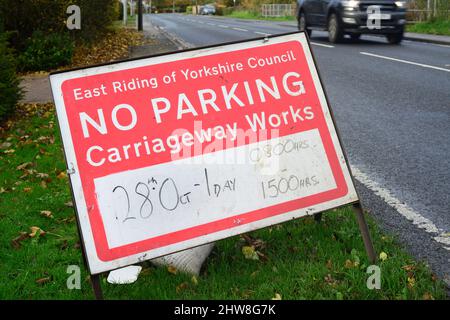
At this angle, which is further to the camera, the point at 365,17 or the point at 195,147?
the point at 365,17

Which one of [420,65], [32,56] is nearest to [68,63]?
[32,56]

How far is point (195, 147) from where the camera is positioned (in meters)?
3.24

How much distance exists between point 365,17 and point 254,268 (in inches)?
594

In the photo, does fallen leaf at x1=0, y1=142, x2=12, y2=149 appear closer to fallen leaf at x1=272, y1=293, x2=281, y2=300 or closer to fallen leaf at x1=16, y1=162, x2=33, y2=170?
fallen leaf at x1=16, y1=162, x2=33, y2=170

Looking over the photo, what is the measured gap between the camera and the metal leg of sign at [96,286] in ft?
9.80

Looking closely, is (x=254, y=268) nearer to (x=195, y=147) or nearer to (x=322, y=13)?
(x=195, y=147)

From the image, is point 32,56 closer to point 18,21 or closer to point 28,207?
point 18,21

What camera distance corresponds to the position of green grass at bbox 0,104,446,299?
310 cm

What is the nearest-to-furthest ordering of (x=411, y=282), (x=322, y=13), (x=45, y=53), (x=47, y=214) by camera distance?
(x=411, y=282), (x=47, y=214), (x=45, y=53), (x=322, y=13)

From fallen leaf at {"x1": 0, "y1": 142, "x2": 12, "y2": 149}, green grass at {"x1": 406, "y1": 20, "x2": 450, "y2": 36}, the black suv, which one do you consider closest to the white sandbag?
fallen leaf at {"x1": 0, "y1": 142, "x2": 12, "y2": 149}

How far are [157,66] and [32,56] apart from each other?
416 inches

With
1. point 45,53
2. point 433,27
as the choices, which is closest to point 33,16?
point 45,53

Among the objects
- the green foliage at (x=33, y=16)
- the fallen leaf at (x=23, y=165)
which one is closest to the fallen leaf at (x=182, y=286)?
the fallen leaf at (x=23, y=165)

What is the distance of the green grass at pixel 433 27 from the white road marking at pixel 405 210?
60.2 ft
